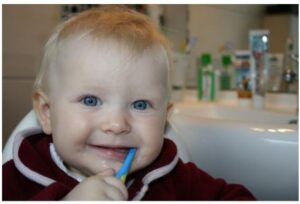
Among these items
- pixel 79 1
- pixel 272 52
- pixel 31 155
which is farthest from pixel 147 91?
pixel 272 52

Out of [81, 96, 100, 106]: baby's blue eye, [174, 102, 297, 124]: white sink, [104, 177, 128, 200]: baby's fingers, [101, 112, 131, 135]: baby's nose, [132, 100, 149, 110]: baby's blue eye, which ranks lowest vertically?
[174, 102, 297, 124]: white sink

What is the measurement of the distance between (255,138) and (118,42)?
260 millimetres

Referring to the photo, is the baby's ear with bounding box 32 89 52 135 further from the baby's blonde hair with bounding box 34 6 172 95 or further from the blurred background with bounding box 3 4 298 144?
the blurred background with bounding box 3 4 298 144

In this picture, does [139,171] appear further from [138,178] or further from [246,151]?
[246,151]

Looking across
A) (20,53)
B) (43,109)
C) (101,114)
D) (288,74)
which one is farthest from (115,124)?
(288,74)

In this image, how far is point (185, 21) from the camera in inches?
48.2

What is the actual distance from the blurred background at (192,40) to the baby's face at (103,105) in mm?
413

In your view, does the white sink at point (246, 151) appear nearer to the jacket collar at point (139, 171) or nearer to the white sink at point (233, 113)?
the jacket collar at point (139, 171)

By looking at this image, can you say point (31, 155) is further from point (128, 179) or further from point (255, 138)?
point (255, 138)

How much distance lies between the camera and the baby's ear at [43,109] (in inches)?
20.7

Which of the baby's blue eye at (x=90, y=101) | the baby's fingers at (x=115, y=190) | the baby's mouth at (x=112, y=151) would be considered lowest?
the baby's fingers at (x=115, y=190)

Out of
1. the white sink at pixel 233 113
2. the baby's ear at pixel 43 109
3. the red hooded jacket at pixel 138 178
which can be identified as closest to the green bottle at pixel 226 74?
the white sink at pixel 233 113

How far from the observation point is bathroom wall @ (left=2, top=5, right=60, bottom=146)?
88cm

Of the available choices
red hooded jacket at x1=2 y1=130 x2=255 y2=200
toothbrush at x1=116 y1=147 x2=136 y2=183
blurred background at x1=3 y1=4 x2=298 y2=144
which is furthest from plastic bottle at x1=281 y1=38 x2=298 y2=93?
toothbrush at x1=116 y1=147 x2=136 y2=183
